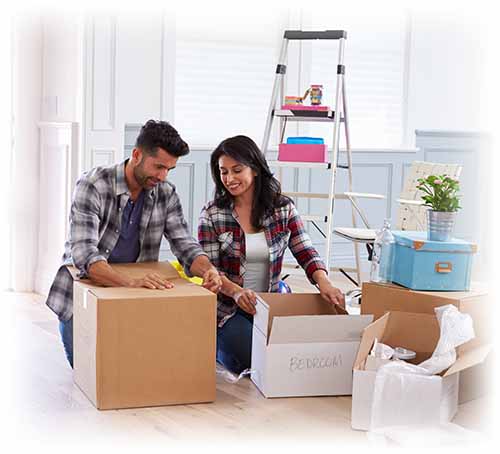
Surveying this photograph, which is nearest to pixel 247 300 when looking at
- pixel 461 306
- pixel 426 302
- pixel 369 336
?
pixel 369 336

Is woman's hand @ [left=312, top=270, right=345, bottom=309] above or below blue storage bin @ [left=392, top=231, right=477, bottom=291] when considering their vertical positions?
below

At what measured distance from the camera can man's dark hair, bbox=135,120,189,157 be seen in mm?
3307

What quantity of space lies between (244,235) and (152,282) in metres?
0.59

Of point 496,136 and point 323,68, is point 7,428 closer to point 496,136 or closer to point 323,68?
point 323,68

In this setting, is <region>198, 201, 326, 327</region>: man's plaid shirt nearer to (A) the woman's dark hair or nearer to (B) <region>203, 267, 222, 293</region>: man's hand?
(A) the woman's dark hair

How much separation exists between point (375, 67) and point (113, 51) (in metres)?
2.15

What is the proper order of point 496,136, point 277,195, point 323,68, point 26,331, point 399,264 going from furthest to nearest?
point 496,136
point 323,68
point 26,331
point 277,195
point 399,264

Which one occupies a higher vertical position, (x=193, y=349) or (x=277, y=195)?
(x=277, y=195)

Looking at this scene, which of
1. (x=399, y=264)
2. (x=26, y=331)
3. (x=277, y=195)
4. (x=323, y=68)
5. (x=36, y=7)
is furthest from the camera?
(x=323, y=68)

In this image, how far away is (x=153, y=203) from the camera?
3461 millimetres

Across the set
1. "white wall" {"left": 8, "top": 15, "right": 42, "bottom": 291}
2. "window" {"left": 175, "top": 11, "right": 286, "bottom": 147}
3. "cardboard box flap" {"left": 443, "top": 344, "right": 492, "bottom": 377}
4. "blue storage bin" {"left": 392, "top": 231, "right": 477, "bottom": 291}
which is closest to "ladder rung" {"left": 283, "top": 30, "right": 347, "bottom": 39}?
"window" {"left": 175, "top": 11, "right": 286, "bottom": 147}

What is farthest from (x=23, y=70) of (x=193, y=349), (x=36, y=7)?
(x=193, y=349)

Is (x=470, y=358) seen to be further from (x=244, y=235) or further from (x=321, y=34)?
(x=321, y=34)

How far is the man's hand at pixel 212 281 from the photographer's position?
11.0 ft
